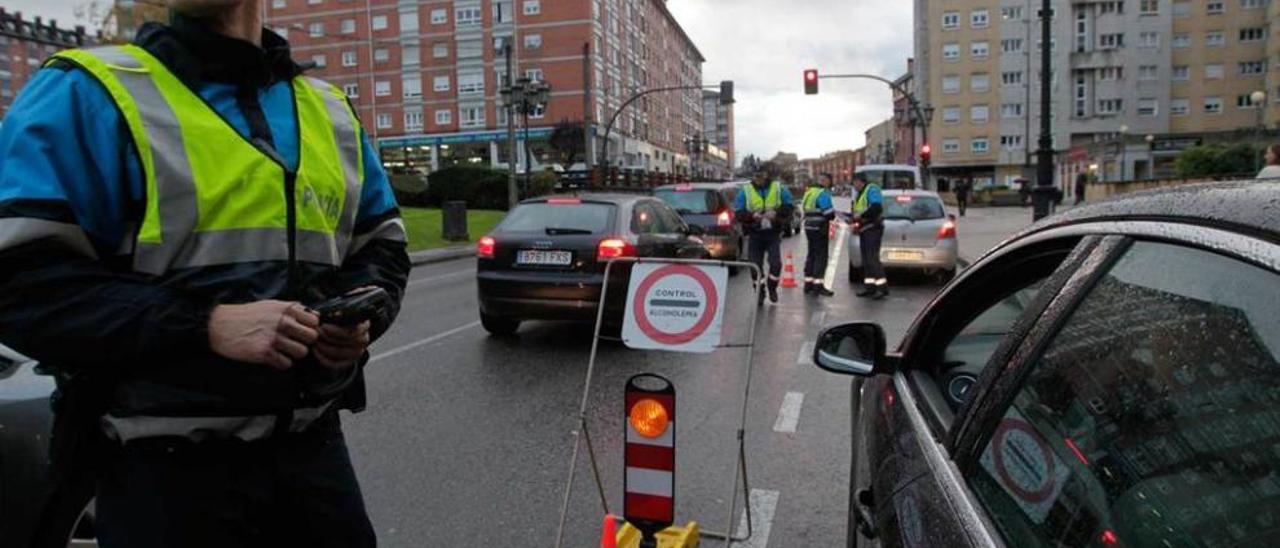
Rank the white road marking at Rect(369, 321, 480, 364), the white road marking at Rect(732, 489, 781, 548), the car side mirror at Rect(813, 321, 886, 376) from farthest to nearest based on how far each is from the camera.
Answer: the white road marking at Rect(369, 321, 480, 364) → the white road marking at Rect(732, 489, 781, 548) → the car side mirror at Rect(813, 321, 886, 376)

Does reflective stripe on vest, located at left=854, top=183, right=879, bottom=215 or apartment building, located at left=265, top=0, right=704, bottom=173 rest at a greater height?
apartment building, located at left=265, top=0, right=704, bottom=173

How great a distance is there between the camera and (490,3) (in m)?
76.2

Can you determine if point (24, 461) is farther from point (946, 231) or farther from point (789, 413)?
point (946, 231)

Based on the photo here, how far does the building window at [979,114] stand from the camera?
82.1m

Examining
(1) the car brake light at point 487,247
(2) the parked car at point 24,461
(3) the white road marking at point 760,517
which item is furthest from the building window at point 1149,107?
(2) the parked car at point 24,461

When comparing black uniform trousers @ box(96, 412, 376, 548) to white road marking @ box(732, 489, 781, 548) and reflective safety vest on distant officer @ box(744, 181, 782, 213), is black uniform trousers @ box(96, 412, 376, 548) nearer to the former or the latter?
white road marking @ box(732, 489, 781, 548)

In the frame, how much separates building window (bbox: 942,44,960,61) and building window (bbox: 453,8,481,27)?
41864mm

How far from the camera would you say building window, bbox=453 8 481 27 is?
76.0 m

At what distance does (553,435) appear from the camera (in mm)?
5629

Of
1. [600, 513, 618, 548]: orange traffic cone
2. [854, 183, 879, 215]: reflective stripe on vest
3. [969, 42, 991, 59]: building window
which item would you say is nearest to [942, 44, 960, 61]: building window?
[969, 42, 991, 59]: building window

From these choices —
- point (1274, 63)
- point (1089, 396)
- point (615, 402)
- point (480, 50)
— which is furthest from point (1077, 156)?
point (1089, 396)

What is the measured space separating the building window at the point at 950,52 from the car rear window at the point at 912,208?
73.7 m

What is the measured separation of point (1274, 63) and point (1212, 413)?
289 feet

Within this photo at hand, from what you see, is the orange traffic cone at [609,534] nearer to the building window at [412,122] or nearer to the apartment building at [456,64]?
the apartment building at [456,64]
